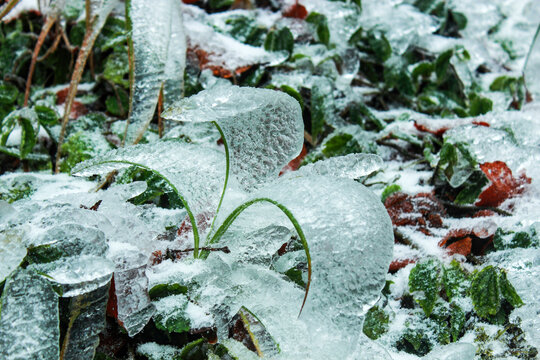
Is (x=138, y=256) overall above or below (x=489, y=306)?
above

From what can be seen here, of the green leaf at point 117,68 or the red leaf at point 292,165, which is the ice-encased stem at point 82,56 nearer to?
the green leaf at point 117,68

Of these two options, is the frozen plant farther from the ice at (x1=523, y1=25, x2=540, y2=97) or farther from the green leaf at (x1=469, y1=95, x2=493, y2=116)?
the ice at (x1=523, y1=25, x2=540, y2=97)

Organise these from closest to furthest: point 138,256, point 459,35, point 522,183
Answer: point 138,256 → point 522,183 → point 459,35

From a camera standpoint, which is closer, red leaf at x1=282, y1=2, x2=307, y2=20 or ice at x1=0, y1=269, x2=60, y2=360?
ice at x1=0, y1=269, x2=60, y2=360

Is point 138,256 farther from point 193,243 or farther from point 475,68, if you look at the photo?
point 475,68

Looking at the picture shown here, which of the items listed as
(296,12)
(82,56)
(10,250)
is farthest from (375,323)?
(296,12)

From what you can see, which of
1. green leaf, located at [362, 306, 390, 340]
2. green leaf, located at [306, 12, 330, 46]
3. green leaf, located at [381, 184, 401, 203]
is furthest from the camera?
green leaf, located at [306, 12, 330, 46]

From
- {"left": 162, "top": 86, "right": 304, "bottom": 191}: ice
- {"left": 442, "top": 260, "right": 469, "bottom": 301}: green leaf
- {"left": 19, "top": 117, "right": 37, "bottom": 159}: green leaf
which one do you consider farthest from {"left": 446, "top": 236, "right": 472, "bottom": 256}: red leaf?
{"left": 19, "top": 117, "right": 37, "bottom": 159}: green leaf

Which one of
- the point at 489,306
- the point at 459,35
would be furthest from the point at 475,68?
the point at 489,306
